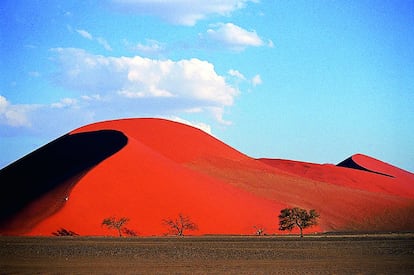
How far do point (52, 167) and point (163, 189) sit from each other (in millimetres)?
17099

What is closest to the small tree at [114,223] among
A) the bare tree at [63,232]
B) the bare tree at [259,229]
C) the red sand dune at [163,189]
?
the red sand dune at [163,189]

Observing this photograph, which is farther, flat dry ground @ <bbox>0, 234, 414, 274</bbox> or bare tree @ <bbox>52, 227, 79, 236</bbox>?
bare tree @ <bbox>52, 227, 79, 236</bbox>

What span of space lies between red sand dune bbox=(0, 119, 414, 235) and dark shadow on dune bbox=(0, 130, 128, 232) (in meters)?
0.22

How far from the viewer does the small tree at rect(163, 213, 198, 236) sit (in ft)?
216

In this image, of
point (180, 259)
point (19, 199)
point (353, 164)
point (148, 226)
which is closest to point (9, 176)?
point (19, 199)

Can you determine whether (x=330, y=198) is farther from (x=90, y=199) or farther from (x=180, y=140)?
(x=90, y=199)

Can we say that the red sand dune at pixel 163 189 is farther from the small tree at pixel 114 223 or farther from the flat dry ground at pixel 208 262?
the flat dry ground at pixel 208 262

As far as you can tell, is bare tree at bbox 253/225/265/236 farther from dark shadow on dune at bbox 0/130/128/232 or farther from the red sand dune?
dark shadow on dune at bbox 0/130/128/232

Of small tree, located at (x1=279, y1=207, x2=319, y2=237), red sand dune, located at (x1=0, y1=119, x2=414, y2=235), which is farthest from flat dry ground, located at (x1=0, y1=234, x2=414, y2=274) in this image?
red sand dune, located at (x1=0, y1=119, x2=414, y2=235)

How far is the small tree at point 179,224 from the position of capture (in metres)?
65.8

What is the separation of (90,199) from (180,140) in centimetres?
3173

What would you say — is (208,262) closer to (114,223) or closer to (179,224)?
(114,223)

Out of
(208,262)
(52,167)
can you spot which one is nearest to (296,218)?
(52,167)

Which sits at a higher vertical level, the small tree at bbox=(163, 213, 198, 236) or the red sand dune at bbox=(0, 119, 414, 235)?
the red sand dune at bbox=(0, 119, 414, 235)
